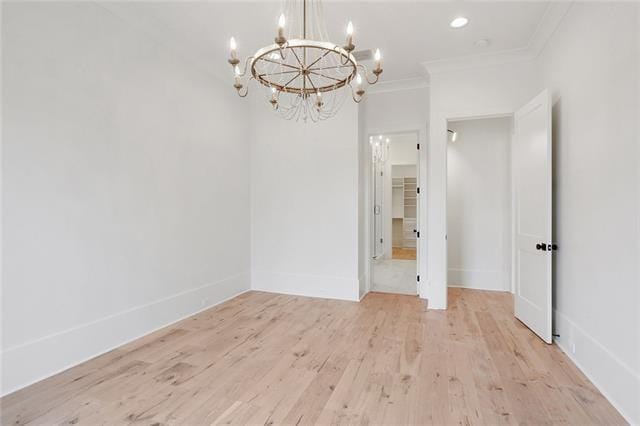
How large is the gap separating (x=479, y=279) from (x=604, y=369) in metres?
3.00

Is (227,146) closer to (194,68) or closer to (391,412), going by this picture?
(194,68)

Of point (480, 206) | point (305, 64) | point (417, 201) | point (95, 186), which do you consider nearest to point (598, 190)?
point (305, 64)

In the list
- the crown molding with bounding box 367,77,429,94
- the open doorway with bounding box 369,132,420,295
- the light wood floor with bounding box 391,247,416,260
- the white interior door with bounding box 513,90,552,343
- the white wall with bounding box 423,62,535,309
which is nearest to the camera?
the white interior door with bounding box 513,90,552,343

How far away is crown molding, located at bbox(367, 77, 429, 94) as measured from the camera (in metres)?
4.57

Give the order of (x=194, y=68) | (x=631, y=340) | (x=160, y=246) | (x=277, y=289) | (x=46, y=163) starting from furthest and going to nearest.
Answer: (x=277, y=289), (x=194, y=68), (x=160, y=246), (x=46, y=163), (x=631, y=340)

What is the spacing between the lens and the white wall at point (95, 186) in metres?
2.34

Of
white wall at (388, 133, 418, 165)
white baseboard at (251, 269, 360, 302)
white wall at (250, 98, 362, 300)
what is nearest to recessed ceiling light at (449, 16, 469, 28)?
white wall at (250, 98, 362, 300)

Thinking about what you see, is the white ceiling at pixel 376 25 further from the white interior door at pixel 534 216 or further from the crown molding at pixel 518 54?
the white interior door at pixel 534 216

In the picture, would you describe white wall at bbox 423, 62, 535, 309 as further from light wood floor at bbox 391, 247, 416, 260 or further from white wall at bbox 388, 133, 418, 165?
white wall at bbox 388, 133, 418, 165

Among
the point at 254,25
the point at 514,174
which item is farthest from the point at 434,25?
the point at 514,174

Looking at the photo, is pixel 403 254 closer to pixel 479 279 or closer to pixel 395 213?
pixel 395 213

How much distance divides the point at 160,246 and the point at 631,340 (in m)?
3.88

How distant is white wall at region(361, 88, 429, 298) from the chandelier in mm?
540

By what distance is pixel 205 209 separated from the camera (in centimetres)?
416
